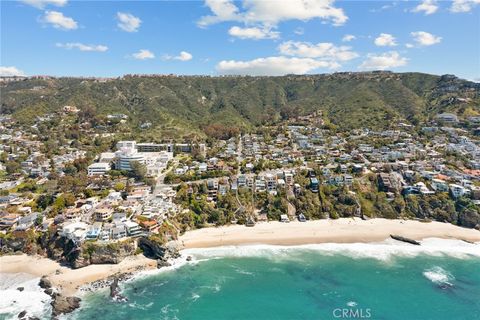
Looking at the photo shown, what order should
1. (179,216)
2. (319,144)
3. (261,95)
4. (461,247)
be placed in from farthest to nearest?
(261,95) → (319,144) → (179,216) → (461,247)

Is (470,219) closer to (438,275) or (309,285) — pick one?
(438,275)

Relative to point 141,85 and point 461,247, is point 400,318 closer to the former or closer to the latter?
point 461,247

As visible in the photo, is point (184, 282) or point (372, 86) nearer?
point (184, 282)

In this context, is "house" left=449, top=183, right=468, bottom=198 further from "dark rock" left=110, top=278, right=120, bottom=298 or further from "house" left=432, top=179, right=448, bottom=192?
"dark rock" left=110, top=278, right=120, bottom=298

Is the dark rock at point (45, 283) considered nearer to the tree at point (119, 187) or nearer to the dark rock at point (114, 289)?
the dark rock at point (114, 289)

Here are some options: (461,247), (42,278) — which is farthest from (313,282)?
(42,278)

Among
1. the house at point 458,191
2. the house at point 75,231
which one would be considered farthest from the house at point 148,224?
the house at point 458,191

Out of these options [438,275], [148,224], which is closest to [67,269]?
[148,224]
